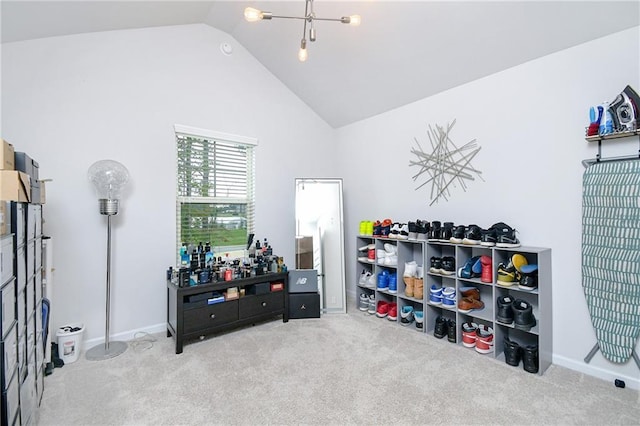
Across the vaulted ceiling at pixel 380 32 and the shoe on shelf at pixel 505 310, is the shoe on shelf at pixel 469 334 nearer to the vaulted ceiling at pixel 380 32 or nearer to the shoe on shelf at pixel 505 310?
the shoe on shelf at pixel 505 310

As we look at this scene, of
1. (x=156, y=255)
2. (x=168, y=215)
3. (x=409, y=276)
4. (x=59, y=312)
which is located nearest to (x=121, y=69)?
(x=168, y=215)

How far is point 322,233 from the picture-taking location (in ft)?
Answer: 12.7

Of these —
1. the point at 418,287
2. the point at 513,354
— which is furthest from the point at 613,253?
the point at 418,287

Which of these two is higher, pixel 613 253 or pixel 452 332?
pixel 613 253

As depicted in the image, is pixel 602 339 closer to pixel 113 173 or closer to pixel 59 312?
pixel 113 173

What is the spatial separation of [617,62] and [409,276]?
2.38 m

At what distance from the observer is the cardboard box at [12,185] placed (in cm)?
131

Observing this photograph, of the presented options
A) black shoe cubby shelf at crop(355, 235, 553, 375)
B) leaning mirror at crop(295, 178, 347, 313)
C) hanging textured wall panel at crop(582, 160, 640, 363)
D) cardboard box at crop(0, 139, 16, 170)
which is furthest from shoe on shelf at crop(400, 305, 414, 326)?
cardboard box at crop(0, 139, 16, 170)

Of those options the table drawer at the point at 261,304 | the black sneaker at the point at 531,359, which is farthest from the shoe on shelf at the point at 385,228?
the black sneaker at the point at 531,359

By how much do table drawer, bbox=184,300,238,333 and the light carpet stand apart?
18cm

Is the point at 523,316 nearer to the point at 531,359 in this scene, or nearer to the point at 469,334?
the point at 531,359

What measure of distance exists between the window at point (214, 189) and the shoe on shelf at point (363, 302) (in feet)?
5.28

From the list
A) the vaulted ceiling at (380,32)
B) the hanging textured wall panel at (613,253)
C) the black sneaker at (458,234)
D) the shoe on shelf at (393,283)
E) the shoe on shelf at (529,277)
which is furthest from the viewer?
the shoe on shelf at (393,283)

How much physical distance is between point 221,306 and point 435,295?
6.94 feet
